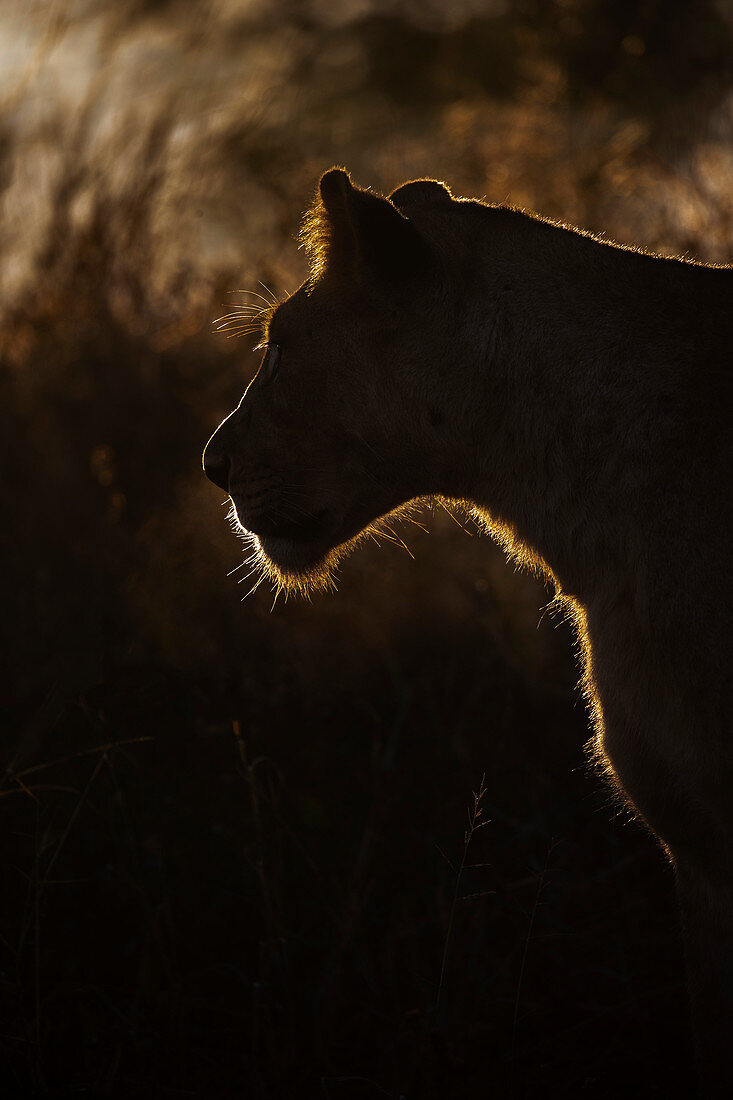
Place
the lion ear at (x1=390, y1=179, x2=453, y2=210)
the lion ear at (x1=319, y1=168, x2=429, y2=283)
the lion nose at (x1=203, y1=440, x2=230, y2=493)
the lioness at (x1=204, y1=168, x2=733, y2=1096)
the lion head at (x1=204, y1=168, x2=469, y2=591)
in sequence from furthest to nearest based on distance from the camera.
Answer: the lion nose at (x1=203, y1=440, x2=230, y2=493) → the lion ear at (x1=390, y1=179, x2=453, y2=210) → the lion head at (x1=204, y1=168, x2=469, y2=591) → the lion ear at (x1=319, y1=168, x2=429, y2=283) → the lioness at (x1=204, y1=168, x2=733, y2=1096)

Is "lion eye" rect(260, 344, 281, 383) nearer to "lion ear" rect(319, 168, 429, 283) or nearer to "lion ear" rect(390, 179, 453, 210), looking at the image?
"lion ear" rect(319, 168, 429, 283)

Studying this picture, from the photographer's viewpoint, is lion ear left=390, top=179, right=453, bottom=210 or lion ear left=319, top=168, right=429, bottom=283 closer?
lion ear left=319, top=168, right=429, bottom=283

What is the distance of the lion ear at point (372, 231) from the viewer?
249cm

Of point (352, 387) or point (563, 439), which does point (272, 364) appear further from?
point (563, 439)

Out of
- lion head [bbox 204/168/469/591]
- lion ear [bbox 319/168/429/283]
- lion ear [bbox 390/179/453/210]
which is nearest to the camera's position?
lion ear [bbox 319/168/429/283]

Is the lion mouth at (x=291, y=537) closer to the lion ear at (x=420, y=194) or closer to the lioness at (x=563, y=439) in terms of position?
the lioness at (x=563, y=439)

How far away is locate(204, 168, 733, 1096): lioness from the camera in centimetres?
224

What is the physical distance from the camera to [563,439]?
2.53 m

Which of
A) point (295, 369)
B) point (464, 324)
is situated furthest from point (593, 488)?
point (295, 369)

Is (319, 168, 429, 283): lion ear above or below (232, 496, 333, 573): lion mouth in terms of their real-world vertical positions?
above

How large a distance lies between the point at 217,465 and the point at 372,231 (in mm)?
853

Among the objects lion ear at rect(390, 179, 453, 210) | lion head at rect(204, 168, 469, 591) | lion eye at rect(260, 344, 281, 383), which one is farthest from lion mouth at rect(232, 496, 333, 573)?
lion ear at rect(390, 179, 453, 210)

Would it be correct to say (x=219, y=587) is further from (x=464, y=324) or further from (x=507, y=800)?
(x=464, y=324)

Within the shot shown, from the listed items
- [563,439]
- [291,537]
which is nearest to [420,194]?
[563,439]
